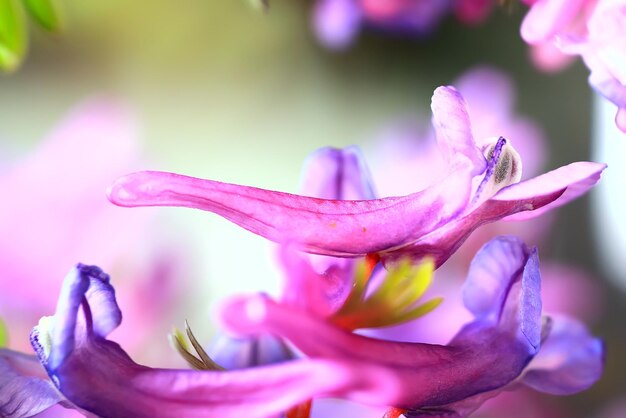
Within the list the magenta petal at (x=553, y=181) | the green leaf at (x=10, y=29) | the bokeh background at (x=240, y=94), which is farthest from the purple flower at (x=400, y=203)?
the bokeh background at (x=240, y=94)

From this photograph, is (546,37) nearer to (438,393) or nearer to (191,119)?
(438,393)

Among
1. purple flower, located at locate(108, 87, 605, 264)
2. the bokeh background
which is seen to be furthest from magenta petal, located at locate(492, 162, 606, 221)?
the bokeh background

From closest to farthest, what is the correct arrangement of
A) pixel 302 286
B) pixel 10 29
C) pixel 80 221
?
1. pixel 302 286
2. pixel 10 29
3. pixel 80 221

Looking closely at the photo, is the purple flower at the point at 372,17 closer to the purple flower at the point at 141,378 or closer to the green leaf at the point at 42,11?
the green leaf at the point at 42,11

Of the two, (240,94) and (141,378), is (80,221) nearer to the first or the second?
(240,94)

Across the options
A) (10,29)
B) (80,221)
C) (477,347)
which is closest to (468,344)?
(477,347)

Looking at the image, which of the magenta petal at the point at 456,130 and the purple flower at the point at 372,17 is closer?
the magenta petal at the point at 456,130

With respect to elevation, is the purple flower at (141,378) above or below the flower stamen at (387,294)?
below
